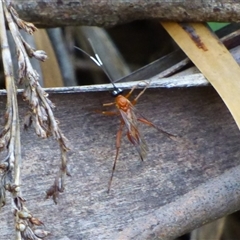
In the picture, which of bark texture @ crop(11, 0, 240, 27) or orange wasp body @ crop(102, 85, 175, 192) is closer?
orange wasp body @ crop(102, 85, 175, 192)

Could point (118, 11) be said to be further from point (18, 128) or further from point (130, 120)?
point (18, 128)

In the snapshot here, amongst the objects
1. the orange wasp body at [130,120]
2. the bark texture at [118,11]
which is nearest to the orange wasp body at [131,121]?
the orange wasp body at [130,120]

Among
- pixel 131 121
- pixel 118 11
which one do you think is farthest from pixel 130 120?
pixel 118 11

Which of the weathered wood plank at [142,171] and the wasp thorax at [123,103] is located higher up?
the wasp thorax at [123,103]

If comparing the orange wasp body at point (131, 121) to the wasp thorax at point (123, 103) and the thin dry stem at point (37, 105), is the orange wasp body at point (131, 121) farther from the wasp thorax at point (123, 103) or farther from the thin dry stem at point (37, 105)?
the thin dry stem at point (37, 105)

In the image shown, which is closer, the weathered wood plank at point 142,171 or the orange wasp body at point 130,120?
the weathered wood plank at point 142,171

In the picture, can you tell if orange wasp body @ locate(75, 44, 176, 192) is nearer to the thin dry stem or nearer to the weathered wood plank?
the weathered wood plank

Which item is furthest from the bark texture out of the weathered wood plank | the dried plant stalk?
the dried plant stalk
